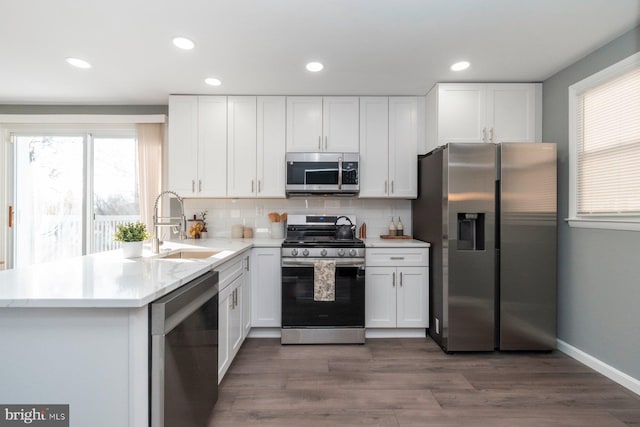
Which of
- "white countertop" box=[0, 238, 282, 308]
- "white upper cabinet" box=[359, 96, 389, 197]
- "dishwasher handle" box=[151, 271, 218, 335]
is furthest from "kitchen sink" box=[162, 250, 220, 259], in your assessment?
"white upper cabinet" box=[359, 96, 389, 197]

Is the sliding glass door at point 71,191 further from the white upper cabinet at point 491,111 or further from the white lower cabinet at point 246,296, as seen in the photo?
the white upper cabinet at point 491,111

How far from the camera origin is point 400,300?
3061mm

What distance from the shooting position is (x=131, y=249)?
1.96 m

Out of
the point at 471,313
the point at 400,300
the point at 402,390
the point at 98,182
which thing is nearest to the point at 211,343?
the point at 402,390

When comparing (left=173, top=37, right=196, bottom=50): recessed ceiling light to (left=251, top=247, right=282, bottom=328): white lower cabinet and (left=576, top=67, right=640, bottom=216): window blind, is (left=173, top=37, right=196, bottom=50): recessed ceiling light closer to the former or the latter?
(left=251, top=247, right=282, bottom=328): white lower cabinet

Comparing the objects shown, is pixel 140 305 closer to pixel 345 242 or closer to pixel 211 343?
pixel 211 343

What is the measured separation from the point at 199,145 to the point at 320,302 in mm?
2142

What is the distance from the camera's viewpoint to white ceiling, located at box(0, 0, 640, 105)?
6.31 ft

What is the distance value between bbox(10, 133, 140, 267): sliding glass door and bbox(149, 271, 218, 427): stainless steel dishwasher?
2.72 metres

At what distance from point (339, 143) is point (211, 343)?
2.39m

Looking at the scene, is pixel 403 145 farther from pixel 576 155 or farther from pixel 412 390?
pixel 412 390

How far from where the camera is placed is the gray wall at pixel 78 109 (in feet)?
12.0

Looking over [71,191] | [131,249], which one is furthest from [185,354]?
[71,191]

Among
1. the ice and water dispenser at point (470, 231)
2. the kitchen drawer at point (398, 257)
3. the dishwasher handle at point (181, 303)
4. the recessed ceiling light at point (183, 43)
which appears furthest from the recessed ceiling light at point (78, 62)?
the ice and water dispenser at point (470, 231)
